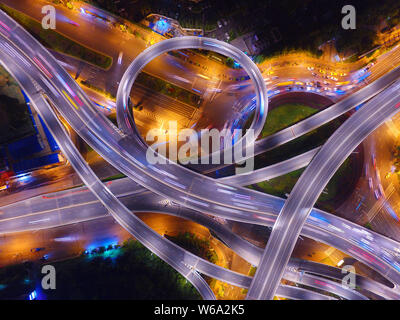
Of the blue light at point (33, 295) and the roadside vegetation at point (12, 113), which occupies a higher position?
the roadside vegetation at point (12, 113)

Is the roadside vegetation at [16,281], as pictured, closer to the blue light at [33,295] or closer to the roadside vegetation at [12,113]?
the blue light at [33,295]

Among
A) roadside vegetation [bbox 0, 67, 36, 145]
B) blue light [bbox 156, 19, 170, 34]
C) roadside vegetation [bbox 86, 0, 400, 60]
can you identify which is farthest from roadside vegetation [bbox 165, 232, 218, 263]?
blue light [bbox 156, 19, 170, 34]

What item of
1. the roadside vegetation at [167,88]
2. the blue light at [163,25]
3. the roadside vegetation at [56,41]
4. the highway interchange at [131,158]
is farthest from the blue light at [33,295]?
the blue light at [163,25]

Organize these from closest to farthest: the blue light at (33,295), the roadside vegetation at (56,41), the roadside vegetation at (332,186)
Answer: the blue light at (33,295) < the roadside vegetation at (56,41) < the roadside vegetation at (332,186)

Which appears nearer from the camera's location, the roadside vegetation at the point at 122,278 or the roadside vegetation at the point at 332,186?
the roadside vegetation at the point at 122,278

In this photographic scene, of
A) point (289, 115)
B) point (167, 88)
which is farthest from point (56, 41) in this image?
point (289, 115)
